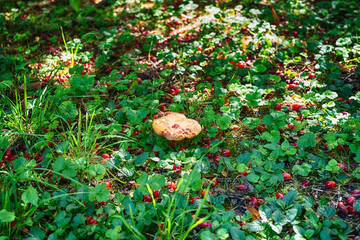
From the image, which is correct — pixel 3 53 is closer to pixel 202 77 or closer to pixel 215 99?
pixel 202 77

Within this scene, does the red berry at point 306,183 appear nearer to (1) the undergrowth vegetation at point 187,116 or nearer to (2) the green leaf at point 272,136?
(1) the undergrowth vegetation at point 187,116

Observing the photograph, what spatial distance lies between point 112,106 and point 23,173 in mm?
1224

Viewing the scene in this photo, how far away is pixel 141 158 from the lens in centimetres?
288

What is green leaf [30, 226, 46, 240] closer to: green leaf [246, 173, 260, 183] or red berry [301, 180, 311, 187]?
green leaf [246, 173, 260, 183]

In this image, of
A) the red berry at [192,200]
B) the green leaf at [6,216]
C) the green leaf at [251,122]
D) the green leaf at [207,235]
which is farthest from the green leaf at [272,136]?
the green leaf at [6,216]

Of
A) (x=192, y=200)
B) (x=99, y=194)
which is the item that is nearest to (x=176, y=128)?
(x=192, y=200)

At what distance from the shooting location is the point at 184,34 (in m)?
4.82

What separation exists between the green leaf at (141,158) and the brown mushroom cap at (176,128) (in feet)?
0.77

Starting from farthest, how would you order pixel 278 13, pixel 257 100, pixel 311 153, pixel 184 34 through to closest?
pixel 278 13 < pixel 184 34 < pixel 257 100 < pixel 311 153

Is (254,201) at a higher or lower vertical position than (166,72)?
lower

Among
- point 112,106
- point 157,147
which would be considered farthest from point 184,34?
point 157,147

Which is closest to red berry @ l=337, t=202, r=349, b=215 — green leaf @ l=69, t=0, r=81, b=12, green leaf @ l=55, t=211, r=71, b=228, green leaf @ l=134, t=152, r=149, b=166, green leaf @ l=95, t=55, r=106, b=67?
green leaf @ l=134, t=152, r=149, b=166

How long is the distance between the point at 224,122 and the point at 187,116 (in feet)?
1.48

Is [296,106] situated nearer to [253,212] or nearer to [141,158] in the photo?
[253,212]
